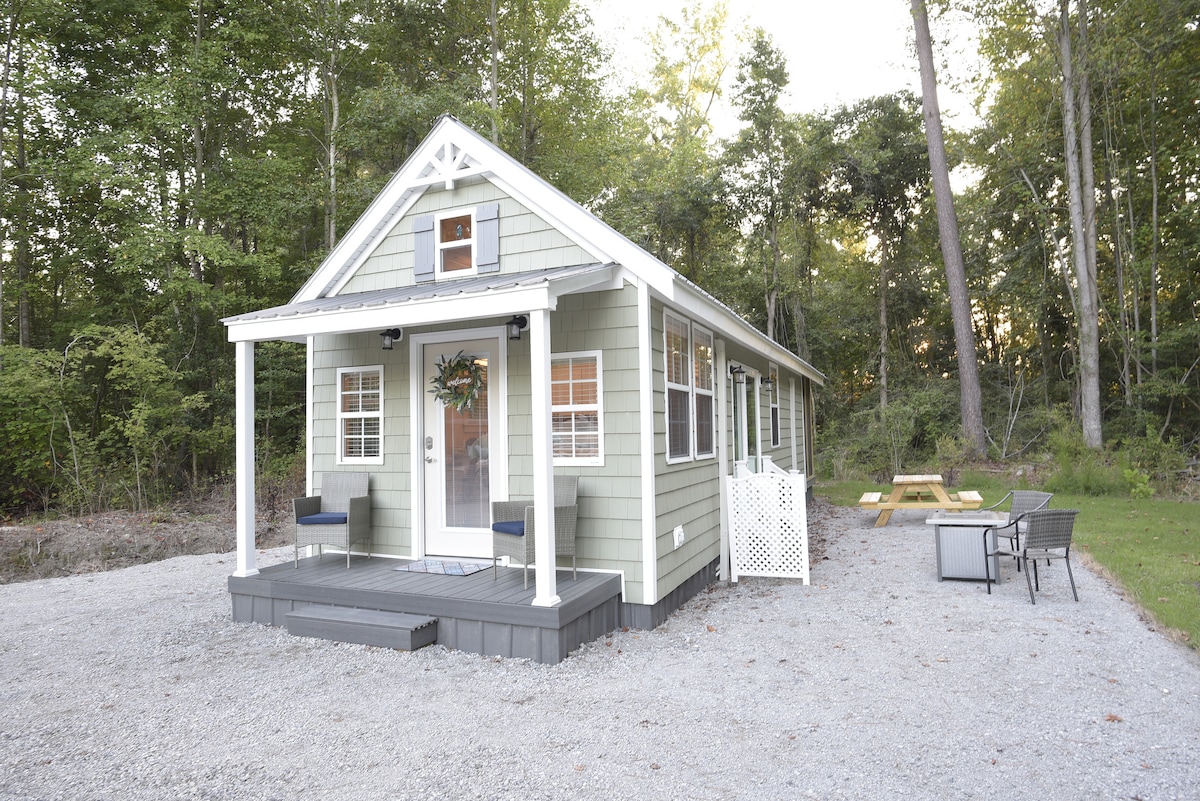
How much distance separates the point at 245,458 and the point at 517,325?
8.64 ft

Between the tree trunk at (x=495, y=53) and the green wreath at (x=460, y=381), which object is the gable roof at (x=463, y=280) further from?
the tree trunk at (x=495, y=53)

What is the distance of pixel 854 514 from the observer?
11.7 m

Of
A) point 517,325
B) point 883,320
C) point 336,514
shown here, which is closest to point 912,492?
point 517,325

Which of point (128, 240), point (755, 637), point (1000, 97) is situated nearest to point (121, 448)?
point (128, 240)

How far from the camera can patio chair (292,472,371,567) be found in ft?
20.0

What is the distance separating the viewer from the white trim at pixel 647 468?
17.5 ft

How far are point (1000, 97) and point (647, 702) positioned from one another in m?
19.5

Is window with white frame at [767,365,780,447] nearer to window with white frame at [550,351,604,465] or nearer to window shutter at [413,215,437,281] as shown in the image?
window with white frame at [550,351,604,465]

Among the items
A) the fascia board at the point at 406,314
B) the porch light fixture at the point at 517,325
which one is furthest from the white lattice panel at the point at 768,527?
the fascia board at the point at 406,314

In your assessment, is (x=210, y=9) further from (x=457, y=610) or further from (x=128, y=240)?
(x=457, y=610)

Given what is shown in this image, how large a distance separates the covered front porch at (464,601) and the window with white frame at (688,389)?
1507 mm

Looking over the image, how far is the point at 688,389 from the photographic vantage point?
6.53 metres

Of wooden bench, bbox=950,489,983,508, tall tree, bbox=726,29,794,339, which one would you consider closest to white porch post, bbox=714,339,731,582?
wooden bench, bbox=950,489,983,508

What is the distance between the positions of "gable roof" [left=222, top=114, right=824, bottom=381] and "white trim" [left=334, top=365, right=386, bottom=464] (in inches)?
27.8
